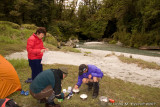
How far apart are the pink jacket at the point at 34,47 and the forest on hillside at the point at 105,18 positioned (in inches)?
821

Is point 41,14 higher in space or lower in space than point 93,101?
higher

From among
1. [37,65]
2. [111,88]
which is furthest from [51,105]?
[111,88]

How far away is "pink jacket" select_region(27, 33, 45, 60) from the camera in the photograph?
12.3 feet

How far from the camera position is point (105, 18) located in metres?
40.2

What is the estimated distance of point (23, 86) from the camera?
438cm

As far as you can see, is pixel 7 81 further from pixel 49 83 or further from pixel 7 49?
pixel 7 49

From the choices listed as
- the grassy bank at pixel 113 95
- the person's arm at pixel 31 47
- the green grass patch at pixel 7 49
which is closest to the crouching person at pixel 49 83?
the grassy bank at pixel 113 95

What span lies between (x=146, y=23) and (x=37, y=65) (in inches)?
986

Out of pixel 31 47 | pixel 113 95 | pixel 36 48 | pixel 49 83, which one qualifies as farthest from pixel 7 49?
pixel 113 95

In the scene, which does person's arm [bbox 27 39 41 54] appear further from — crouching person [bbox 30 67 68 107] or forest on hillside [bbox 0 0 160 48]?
forest on hillside [bbox 0 0 160 48]

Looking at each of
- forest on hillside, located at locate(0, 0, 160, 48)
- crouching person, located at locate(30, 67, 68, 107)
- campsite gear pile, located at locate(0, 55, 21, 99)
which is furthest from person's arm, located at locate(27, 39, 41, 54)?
forest on hillside, located at locate(0, 0, 160, 48)

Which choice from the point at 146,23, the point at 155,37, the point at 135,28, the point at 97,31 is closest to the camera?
the point at 155,37

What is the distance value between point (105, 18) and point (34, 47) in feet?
129

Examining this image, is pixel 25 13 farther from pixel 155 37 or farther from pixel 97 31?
pixel 155 37
